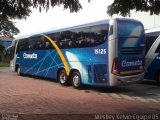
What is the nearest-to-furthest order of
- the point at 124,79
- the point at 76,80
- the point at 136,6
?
1. the point at 136,6
2. the point at 124,79
3. the point at 76,80

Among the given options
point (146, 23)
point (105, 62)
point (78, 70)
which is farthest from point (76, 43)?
point (146, 23)

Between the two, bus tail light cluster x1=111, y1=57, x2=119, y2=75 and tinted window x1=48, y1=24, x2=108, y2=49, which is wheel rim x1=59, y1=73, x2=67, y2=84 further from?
bus tail light cluster x1=111, y1=57, x2=119, y2=75

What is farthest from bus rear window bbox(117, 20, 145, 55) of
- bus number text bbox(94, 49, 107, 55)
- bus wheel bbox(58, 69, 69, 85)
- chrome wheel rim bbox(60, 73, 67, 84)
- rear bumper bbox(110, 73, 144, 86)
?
chrome wheel rim bbox(60, 73, 67, 84)

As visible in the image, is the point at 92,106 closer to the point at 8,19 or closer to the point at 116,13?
the point at 116,13

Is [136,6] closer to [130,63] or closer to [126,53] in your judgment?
[126,53]

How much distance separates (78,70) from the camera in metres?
16.2

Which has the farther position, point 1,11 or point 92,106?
point 92,106

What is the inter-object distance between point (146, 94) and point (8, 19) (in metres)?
9.11

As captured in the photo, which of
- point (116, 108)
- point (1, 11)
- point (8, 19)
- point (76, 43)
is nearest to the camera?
point (1, 11)

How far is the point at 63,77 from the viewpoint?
17.5m

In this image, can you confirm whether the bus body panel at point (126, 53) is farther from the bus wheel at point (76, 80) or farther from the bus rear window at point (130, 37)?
the bus wheel at point (76, 80)

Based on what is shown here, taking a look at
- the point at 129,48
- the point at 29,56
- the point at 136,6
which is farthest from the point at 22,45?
the point at 136,6

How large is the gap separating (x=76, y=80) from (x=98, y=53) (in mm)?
2228

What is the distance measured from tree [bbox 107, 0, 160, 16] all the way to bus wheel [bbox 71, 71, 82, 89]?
30.9 ft
